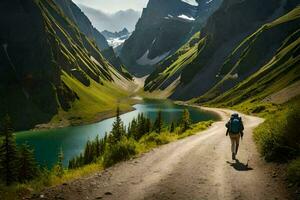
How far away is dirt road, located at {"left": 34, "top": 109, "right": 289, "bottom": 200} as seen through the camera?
17.5 m

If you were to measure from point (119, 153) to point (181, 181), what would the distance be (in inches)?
357

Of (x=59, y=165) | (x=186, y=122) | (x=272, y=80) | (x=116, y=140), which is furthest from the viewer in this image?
(x=272, y=80)

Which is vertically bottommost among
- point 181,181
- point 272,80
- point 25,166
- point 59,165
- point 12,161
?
point 25,166

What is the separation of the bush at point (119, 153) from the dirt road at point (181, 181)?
1315mm

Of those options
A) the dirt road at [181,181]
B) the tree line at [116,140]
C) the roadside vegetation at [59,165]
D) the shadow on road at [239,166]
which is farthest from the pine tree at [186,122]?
the dirt road at [181,181]

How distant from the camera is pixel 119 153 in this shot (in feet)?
91.9

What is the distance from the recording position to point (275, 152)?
23688 millimetres

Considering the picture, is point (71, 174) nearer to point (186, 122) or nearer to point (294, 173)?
point (294, 173)

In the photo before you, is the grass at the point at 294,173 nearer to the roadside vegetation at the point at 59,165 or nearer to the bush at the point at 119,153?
the roadside vegetation at the point at 59,165

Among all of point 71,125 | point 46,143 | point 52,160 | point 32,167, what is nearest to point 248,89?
point 71,125

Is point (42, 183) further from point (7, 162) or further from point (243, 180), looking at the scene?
point (7, 162)

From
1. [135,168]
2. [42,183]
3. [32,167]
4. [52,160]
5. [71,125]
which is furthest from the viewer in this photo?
[71,125]

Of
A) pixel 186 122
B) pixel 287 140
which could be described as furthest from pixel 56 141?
pixel 287 140

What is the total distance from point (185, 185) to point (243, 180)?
3.20 m
